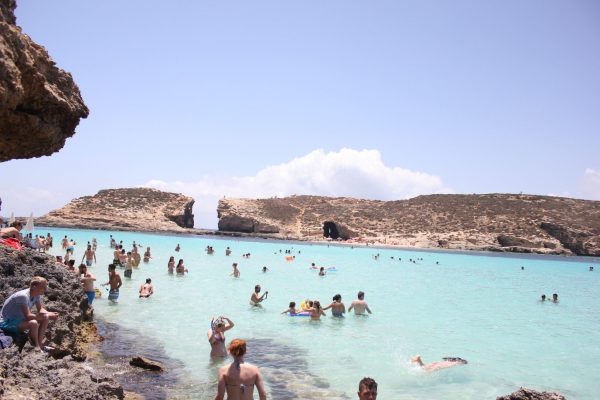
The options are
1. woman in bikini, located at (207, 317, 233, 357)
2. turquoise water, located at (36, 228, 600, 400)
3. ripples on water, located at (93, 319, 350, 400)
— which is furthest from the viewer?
woman in bikini, located at (207, 317, 233, 357)

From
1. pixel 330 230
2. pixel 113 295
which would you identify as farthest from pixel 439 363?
pixel 330 230

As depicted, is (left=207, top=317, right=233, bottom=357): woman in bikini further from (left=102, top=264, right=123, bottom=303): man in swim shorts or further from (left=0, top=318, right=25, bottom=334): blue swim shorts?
(left=102, top=264, right=123, bottom=303): man in swim shorts

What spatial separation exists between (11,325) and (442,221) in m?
83.9

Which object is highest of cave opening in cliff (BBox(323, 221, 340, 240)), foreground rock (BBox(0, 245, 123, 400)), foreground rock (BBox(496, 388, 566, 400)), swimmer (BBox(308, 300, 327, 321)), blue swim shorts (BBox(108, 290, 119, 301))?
cave opening in cliff (BBox(323, 221, 340, 240))

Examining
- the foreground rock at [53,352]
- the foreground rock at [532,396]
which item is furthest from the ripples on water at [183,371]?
the foreground rock at [532,396]

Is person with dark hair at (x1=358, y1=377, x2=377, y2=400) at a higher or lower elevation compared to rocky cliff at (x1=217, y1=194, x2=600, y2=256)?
lower

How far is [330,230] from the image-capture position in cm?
8925

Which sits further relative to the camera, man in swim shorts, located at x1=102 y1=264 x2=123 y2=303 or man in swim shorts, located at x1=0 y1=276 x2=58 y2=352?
man in swim shorts, located at x1=102 y1=264 x2=123 y2=303

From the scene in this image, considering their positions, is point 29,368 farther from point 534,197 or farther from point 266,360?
point 534,197

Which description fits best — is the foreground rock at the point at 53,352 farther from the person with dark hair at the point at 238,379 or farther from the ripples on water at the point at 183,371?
the person with dark hair at the point at 238,379

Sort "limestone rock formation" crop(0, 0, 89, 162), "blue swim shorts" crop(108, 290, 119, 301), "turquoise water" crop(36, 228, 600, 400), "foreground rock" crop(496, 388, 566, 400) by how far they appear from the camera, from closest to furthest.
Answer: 1. "limestone rock formation" crop(0, 0, 89, 162)
2. "foreground rock" crop(496, 388, 566, 400)
3. "turquoise water" crop(36, 228, 600, 400)
4. "blue swim shorts" crop(108, 290, 119, 301)

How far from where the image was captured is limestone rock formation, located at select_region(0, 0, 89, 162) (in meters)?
6.11

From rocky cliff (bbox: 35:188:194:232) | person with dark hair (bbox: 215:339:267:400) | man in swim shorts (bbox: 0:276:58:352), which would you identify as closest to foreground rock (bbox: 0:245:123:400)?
man in swim shorts (bbox: 0:276:58:352)

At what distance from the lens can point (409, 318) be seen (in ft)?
55.5
